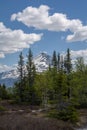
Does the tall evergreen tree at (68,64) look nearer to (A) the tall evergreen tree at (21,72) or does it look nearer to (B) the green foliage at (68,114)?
(A) the tall evergreen tree at (21,72)

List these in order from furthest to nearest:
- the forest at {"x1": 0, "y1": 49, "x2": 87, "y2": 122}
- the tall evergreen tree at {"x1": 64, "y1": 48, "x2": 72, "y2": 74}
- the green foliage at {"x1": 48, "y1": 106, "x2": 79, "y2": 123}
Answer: the tall evergreen tree at {"x1": 64, "y1": 48, "x2": 72, "y2": 74}, the forest at {"x1": 0, "y1": 49, "x2": 87, "y2": 122}, the green foliage at {"x1": 48, "y1": 106, "x2": 79, "y2": 123}

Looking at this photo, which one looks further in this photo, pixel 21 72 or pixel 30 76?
pixel 21 72

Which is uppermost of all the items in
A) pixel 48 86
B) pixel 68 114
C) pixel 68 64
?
pixel 68 64

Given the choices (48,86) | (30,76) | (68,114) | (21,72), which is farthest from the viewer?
(21,72)

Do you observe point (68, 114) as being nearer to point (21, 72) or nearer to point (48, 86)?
point (48, 86)

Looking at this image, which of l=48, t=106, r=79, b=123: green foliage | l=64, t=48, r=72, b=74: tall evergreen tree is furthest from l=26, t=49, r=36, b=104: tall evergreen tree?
l=48, t=106, r=79, b=123: green foliage

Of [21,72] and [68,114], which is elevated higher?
[21,72]

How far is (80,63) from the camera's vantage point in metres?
79.9

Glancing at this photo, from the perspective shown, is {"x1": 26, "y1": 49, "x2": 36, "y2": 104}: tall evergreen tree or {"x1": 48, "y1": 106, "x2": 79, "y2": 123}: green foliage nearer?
{"x1": 48, "y1": 106, "x2": 79, "y2": 123}: green foliage

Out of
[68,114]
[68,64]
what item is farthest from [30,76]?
[68,114]

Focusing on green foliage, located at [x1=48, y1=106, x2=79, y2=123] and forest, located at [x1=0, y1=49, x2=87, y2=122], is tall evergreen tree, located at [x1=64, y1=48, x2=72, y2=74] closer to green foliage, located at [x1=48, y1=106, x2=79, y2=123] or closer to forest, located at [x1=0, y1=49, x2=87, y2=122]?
forest, located at [x1=0, y1=49, x2=87, y2=122]

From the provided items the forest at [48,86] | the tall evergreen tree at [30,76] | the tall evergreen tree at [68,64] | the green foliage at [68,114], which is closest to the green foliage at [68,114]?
the green foliage at [68,114]

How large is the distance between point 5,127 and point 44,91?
5120cm

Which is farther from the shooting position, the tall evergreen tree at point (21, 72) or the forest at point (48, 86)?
the tall evergreen tree at point (21, 72)
